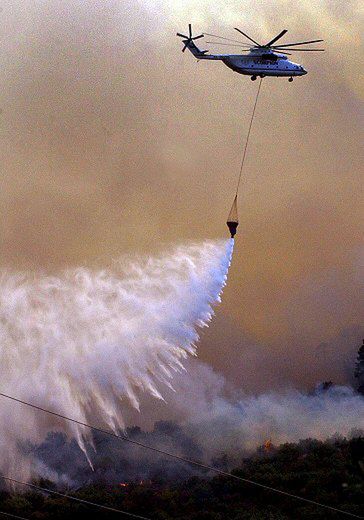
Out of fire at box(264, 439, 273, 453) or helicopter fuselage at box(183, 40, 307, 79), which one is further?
fire at box(264, 439, 273, 453)

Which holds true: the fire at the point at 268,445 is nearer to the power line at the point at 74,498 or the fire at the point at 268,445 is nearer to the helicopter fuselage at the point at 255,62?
the power line at the point at 74,498

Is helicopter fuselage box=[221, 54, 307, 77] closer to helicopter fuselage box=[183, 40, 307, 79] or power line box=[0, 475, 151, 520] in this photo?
helicopter fuselage box=[183, 40, 307, 79]

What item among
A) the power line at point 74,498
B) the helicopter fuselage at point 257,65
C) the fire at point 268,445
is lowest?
the power line at point 74,498

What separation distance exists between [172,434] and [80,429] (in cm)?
1324

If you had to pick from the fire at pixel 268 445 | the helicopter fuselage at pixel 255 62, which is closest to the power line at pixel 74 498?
the fire at pixel 268 445

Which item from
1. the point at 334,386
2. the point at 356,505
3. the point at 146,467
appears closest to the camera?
the point at 356,505

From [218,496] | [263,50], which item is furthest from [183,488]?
[263,50]

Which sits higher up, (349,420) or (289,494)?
(349,420)

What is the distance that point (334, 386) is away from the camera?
632 ft

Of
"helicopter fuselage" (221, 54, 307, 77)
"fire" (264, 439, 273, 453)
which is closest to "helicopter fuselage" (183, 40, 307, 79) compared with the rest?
"helicopter fuselage" (221, 54, 307, 77)

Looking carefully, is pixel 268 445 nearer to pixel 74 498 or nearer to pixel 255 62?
pixel 74 498

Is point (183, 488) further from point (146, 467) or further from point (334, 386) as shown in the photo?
point (334, 386)

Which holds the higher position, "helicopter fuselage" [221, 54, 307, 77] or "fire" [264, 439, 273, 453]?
"helicopter fuselage" [221, 54, 307, 77]

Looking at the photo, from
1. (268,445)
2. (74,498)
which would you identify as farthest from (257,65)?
(74,498)
